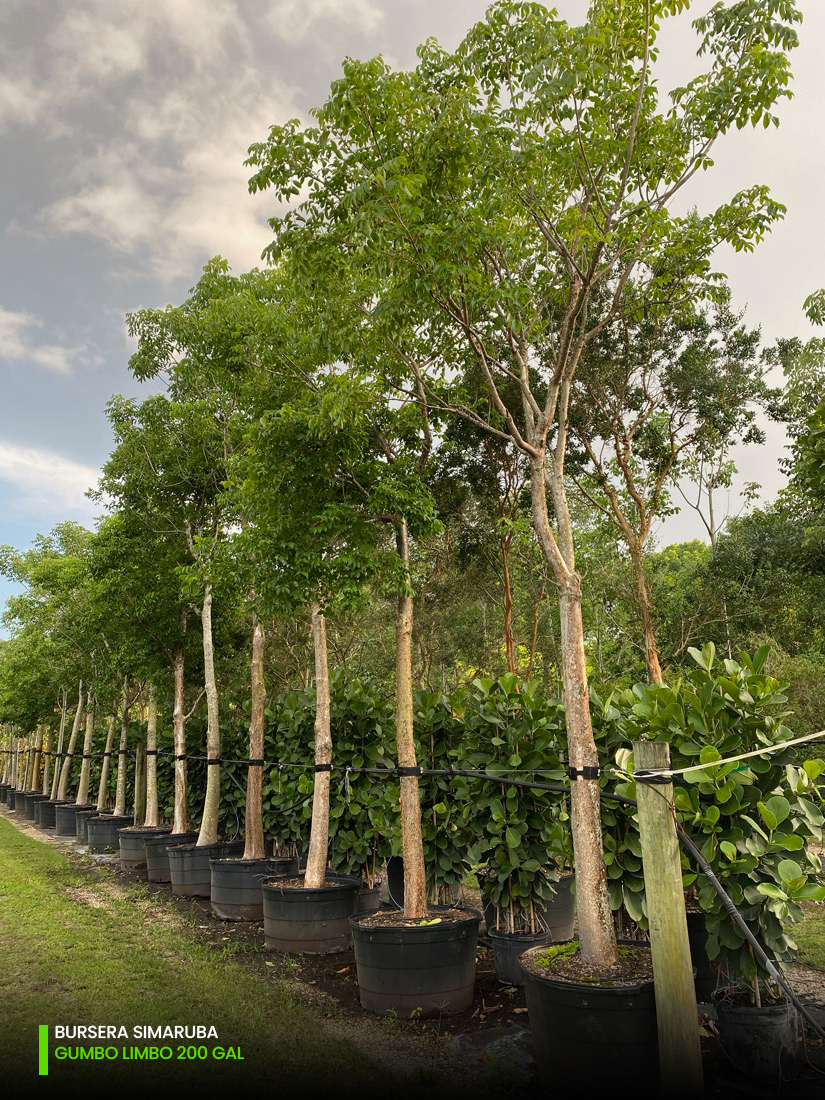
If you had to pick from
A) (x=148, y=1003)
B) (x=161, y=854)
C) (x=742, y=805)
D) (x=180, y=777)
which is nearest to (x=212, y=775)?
(x=180, y=777)

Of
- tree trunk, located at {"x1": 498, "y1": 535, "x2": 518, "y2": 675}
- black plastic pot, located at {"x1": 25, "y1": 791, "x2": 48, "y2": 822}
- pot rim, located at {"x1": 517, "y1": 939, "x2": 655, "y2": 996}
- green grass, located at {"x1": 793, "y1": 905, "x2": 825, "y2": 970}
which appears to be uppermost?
tree trunk, located at {"x1": 498, "y1": 535, "x2": 518, "y2": 675}

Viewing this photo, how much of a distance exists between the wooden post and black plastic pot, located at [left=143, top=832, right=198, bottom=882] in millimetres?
8937

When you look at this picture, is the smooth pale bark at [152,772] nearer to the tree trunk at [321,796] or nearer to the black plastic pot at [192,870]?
the black plastic pot at [192,870]

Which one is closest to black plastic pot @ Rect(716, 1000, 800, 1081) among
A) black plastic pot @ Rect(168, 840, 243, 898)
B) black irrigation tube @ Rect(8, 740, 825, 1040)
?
black irrigation tube @ Rect(8, 740, 825, 1040)

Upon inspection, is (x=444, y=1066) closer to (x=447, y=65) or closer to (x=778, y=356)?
(x=447, y=65)

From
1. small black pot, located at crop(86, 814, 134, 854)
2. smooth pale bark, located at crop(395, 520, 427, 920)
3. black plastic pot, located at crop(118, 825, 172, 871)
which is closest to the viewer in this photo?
smooth pale bark, located at crop(395, 520, 427, 920)

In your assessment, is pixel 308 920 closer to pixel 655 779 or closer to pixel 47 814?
pixel 655 779

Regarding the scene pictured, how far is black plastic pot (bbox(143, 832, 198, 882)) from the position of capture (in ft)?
35.6

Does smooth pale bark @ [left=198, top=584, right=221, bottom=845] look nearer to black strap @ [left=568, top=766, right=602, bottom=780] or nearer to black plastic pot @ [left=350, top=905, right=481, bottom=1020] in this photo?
black plastic pot @ [left=350, top=905, right=481, bottom=1020]

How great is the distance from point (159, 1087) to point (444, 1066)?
5.03 ft

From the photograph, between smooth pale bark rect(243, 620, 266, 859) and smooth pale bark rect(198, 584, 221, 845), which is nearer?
smooth pale bark rect(243, 620, 266, 859)

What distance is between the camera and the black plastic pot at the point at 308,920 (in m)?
6.64

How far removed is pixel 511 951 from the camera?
564 cm

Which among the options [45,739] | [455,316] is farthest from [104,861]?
[45,739]
